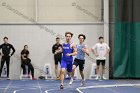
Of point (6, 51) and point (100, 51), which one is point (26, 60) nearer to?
point (6, 51)

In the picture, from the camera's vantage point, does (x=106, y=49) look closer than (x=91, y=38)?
Yes

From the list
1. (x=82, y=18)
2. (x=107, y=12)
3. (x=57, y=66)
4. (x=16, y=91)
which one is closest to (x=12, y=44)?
(x=57, y=66)

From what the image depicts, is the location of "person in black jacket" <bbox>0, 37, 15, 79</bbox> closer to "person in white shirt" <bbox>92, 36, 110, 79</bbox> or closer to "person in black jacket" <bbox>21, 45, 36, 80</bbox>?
"person in black jacket" <bbox>21, 45, 36, 80</bbox>

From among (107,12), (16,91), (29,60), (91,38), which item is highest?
(107,12)

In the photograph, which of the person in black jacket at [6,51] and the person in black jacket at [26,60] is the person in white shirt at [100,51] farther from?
the person in black jacket at [6,51]

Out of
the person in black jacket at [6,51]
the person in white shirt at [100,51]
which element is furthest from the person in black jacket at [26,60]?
the person in white shirt at [100,51]

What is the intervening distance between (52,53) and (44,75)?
4.11 feet

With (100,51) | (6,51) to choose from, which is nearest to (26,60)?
(6,51)

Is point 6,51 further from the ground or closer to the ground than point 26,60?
further from the ground

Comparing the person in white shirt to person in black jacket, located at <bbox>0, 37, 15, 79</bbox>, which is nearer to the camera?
the person in white shirt

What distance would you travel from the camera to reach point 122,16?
1911cm

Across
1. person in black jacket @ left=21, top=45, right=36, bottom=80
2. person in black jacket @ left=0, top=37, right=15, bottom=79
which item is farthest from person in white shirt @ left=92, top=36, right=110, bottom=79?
person in black jacket @ left=0, top=37, right=15, bottom=79

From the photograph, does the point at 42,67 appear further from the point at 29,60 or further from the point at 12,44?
the point at 12,44

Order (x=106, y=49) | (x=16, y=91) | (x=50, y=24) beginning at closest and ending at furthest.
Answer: (x=16, y=91) < (x=106, y=49) < (x=50, y=24)
